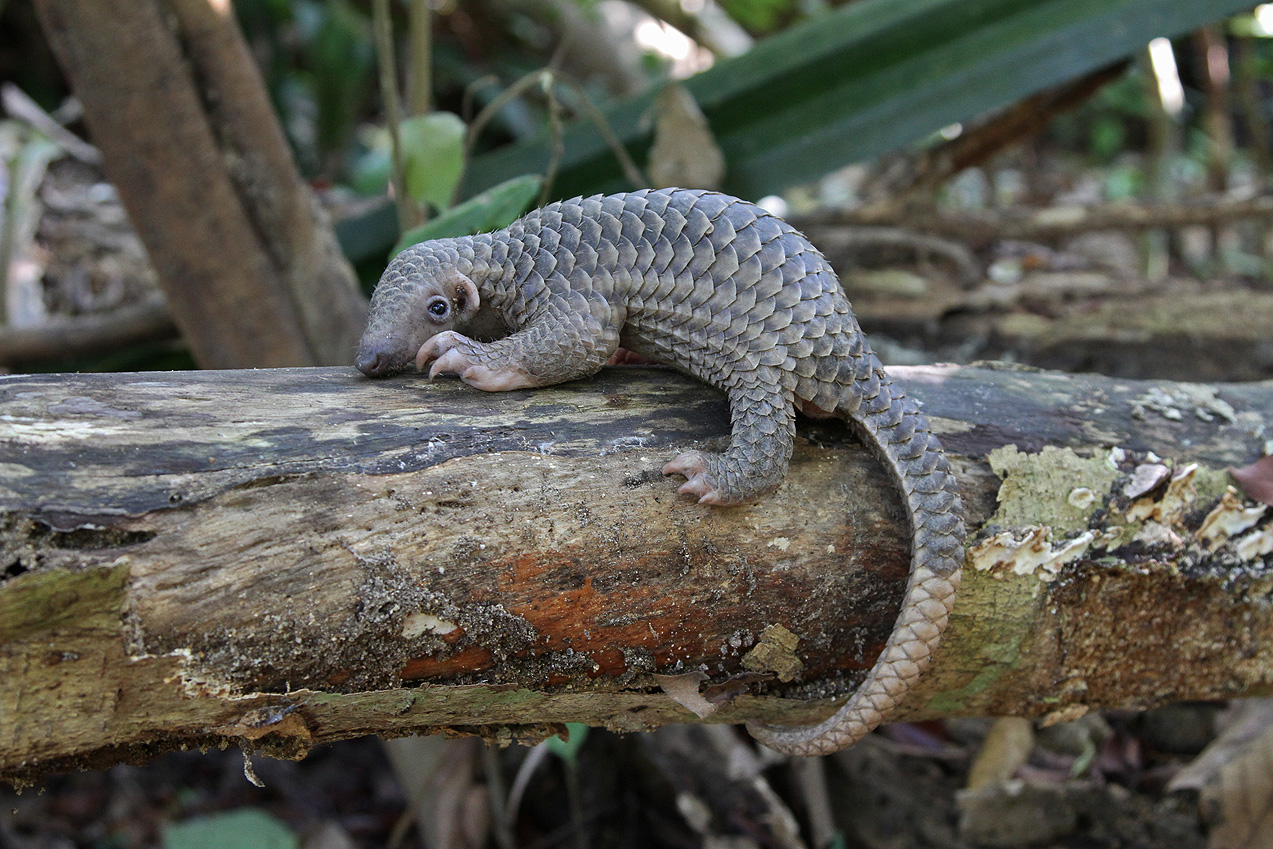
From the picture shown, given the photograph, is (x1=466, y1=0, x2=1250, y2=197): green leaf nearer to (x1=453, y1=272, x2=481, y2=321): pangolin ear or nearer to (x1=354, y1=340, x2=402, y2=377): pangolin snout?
(x1=453, y1=272, x2=481, y2=321): pangolin ear

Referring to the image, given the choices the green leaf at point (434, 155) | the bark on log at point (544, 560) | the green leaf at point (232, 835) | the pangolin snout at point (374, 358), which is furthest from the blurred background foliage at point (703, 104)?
the green leaf at point (232, 835)

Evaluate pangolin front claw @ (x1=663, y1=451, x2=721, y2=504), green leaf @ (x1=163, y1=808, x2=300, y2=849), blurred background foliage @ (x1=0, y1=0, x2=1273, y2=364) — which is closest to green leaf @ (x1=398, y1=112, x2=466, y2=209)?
blurred background foliage @ (x1=0, y1=0, x2=1273, y2=364)

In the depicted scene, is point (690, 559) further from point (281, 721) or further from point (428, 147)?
point (428, 147)

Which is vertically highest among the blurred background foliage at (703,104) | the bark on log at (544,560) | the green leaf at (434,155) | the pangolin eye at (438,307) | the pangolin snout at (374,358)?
the blurred background foliage at (703,104)

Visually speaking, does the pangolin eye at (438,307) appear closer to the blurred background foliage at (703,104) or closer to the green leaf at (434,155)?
the blurred background foliage at (703,104)

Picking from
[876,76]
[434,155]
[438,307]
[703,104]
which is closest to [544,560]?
[438,307]

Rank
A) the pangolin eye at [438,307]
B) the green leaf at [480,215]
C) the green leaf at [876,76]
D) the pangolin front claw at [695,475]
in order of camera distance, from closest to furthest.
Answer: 1. the pangolin front claw at [695,475]
2. the pangolin eye at [438,307]
3. the green leaf at [480,215]
4. the green leaf at [876,76]
